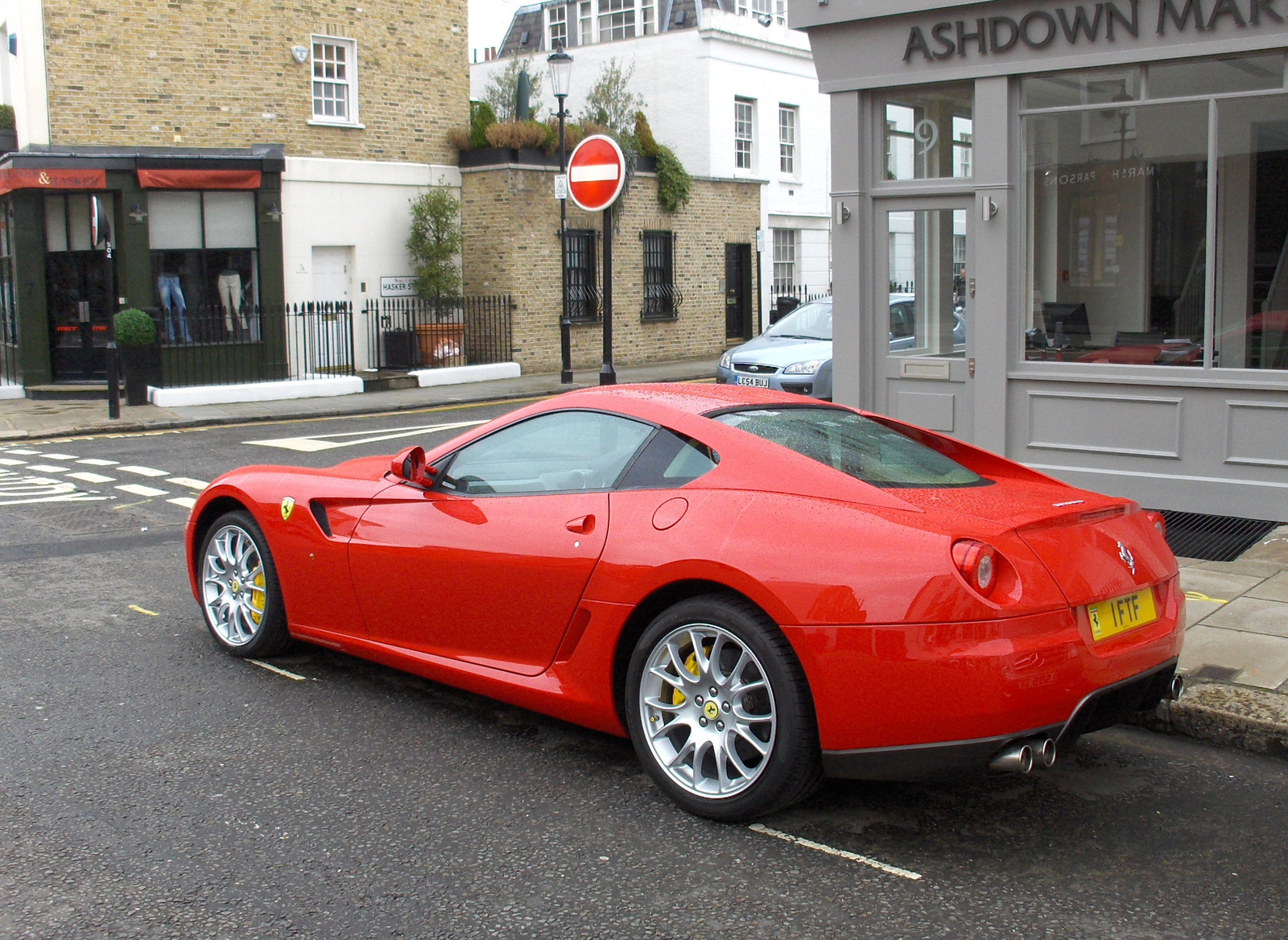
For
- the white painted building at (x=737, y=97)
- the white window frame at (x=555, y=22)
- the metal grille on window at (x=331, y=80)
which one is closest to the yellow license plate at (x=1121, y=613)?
the metal grille on window at (x=331, y=80)

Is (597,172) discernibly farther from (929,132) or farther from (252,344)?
(252,344)

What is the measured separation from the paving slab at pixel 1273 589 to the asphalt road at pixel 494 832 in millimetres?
2085

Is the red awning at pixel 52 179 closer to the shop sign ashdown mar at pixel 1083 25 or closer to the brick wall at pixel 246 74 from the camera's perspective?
the brick wall at pixel 246 74

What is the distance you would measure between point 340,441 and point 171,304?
8021mm

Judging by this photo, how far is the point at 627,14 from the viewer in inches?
1286

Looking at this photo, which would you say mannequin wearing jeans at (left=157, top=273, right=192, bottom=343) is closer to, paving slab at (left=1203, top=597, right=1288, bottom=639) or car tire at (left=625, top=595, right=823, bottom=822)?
paving slab at (left=1203, top=597, right=1288, bottom=639)

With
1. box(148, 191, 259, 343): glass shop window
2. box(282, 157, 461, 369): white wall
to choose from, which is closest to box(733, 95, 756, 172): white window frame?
box(282, 157, 461, 369): white wall

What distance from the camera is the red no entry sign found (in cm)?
1612

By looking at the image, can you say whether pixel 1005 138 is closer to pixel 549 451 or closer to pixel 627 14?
pixel 549 451

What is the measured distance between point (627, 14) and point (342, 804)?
30999 mm

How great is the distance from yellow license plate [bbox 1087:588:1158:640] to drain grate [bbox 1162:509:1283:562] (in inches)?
146

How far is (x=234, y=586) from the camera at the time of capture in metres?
6.11

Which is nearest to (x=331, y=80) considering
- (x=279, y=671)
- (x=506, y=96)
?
(x=506, y=96)

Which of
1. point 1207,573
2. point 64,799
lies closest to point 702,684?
point 64,799
